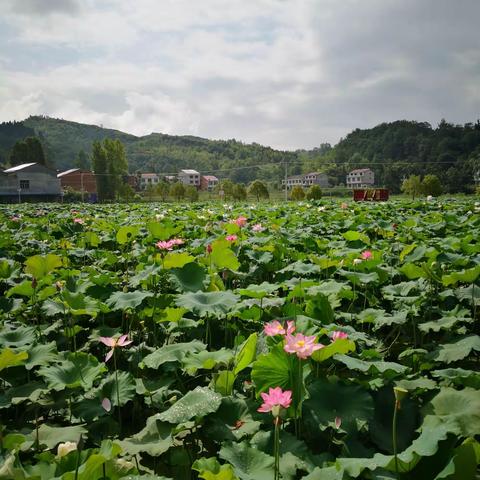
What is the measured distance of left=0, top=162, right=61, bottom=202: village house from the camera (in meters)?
40.5

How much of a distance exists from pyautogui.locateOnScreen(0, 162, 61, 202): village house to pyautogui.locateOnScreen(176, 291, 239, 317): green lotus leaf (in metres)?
41.8

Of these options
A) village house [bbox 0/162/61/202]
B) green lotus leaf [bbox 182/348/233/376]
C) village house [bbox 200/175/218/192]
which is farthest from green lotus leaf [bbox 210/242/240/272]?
village house [bbox 200/175/218/192]

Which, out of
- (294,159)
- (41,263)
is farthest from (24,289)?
(294,159)

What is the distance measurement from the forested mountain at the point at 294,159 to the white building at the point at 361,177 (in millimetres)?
1585

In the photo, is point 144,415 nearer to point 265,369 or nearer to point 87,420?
point 87,420

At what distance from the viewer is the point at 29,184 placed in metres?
42.4

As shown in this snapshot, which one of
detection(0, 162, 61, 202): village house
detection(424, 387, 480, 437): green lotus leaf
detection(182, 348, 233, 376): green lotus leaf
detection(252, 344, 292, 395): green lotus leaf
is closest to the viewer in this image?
detection(424, 387, 480, 437): green lotus leaf

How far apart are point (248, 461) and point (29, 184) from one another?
4628cm

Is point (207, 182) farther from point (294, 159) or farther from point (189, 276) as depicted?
point (189, 276)

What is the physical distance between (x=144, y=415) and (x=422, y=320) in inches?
59.8

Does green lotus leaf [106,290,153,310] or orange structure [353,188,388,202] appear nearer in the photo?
green lotus leaf [106,290,153,310]

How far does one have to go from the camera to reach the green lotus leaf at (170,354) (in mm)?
1590

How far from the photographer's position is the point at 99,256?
13.5 feet

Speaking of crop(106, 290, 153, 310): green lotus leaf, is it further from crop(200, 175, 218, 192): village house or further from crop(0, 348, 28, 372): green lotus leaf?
crop(200, 175, 218, 192): village house
